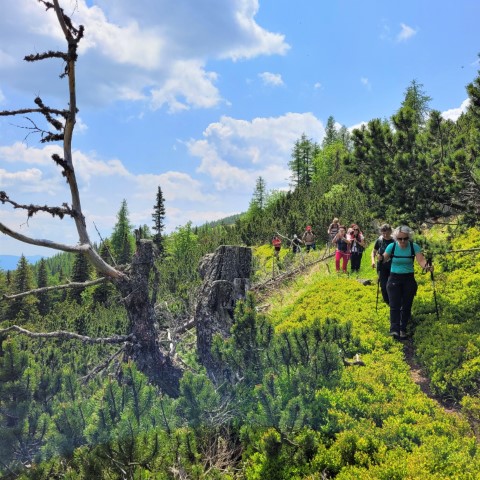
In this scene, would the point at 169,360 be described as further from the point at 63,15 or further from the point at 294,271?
the point at 294,271

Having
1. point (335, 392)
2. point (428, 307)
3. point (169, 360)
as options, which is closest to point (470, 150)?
point (428, 307)

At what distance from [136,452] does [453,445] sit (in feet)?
9.61

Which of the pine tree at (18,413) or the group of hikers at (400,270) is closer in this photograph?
the pine tree at (18,413)

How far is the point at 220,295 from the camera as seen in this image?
5516 millimetres

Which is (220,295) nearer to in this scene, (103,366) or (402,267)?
(103,366)

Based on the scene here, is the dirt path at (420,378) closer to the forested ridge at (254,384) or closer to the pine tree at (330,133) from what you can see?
the forested ridge at (254,384)

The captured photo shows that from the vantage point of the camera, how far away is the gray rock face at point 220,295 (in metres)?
5.41

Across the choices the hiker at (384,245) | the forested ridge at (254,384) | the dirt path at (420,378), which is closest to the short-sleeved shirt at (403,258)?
the forested ridge at (254,384)

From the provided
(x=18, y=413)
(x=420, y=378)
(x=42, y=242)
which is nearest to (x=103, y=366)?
(x=42, y=242)

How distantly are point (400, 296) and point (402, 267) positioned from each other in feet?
1.84

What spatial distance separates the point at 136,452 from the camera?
309 cm

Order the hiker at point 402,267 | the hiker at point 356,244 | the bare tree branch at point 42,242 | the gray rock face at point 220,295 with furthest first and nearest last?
the hiker at point 356,244, the hiker at point 402,267, the gray rock face at point 220,295, the bare tree branch at point 42,242

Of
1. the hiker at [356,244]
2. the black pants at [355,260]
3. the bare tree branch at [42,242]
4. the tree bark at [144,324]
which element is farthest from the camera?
the black pants at [355,260]

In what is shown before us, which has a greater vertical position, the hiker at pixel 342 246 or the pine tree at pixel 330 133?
the pine tree at pixel 330 133
